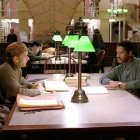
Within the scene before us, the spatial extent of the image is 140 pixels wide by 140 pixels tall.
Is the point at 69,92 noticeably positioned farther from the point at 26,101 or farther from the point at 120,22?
the point at 120,22

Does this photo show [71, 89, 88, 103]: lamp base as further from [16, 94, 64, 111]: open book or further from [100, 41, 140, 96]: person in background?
[100, 41, 140, 96]: person in background

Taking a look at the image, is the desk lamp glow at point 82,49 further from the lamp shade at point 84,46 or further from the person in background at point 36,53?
the person in background at point 36,53

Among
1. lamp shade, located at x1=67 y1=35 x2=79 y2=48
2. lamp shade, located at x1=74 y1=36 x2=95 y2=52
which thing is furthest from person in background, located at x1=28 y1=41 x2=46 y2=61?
lamp shade, located at x1=74 y1=36 x2=95 y2=52

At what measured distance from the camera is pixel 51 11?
4.98 meters

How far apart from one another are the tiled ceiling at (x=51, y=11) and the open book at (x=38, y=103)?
2.32 meters

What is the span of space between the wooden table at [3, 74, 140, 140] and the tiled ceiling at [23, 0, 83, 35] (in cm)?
247

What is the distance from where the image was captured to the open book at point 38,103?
255cm

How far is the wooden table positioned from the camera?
2119 millimetres

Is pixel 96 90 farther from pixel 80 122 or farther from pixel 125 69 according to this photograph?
pixel 80 122

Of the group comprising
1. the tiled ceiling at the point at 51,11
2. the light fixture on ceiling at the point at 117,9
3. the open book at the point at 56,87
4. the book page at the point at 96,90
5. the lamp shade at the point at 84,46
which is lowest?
the book page at the point at 96,90

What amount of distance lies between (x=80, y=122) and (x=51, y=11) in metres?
3.01

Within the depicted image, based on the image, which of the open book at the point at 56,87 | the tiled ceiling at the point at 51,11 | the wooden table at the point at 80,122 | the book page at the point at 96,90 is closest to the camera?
the wooden table at the point at 80,122

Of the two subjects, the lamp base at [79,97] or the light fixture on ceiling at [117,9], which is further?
the light fixture on ceiling at [117,9]

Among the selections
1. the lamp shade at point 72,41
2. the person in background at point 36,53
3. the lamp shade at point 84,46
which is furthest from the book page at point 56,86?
the person in background at point 36,53
